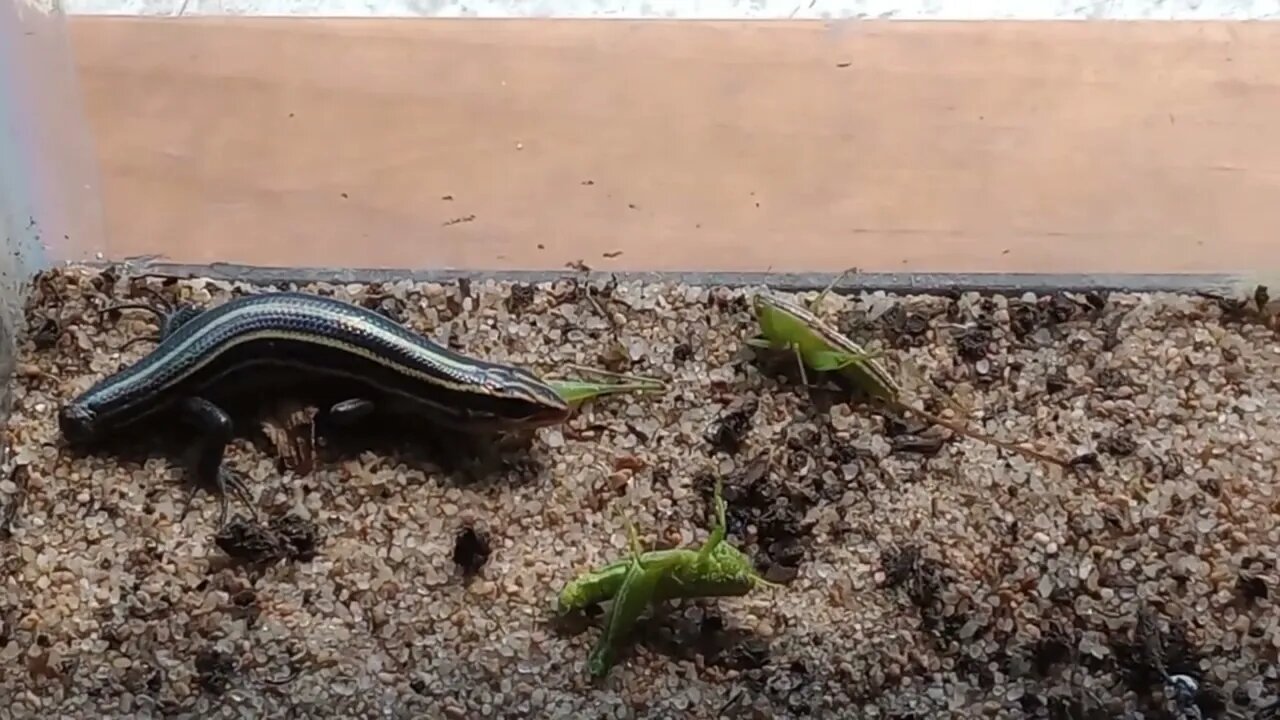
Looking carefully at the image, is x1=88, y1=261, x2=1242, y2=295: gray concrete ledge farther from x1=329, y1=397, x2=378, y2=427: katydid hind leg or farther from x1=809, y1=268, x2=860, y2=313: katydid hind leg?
x1=329, y1=397, x2=378, y2=427: katydid hind leg

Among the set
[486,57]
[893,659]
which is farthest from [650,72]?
[893,659]

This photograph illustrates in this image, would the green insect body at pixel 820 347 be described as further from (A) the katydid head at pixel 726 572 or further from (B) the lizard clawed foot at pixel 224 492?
(B) the lizard clawed foot at pixel 224 492

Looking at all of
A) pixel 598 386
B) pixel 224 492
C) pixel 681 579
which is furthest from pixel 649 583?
pixel 224 492

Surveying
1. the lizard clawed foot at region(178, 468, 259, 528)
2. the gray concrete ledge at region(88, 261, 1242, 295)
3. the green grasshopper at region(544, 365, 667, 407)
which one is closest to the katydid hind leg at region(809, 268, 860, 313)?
the gray concrete ledge at region(88, 261, 1242, 295)

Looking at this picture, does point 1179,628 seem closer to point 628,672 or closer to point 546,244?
point 628,672

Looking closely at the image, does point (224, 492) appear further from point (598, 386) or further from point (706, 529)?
point (706, 529)

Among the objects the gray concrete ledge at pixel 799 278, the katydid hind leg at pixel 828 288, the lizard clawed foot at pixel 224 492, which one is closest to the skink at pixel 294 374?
the lizard clawed foot at pixel 224 492

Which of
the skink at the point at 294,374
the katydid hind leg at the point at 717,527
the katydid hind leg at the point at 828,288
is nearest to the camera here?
the katydid hind leg at the point at 717,527
